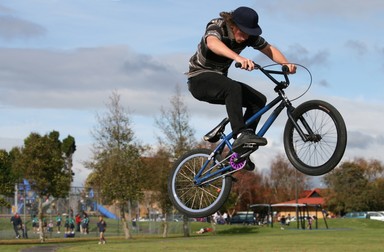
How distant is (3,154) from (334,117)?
50.2 meters

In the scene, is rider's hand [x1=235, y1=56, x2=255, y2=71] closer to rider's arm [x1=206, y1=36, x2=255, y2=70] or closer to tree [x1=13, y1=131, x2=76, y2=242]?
rider's arm [x1=206, y1=36, x2=255, y2=70]

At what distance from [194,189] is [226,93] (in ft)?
5.79

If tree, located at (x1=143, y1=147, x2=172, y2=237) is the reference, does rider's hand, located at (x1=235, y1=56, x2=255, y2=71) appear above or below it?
below

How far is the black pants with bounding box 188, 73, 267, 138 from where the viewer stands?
950 cm

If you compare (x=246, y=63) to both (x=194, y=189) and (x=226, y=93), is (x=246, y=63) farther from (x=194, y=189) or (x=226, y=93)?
(x=194, y=189)

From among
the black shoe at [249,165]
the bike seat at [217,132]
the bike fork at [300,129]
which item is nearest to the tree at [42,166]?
the bike seat at [217,132]

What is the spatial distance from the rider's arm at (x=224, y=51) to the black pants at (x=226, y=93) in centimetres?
61

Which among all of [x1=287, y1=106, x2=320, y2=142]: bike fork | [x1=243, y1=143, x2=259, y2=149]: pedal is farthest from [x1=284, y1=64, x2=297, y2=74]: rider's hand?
[x1=243, y1=143, x2=259, y2=149]: pedal

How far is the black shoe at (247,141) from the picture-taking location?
9344 millimetres

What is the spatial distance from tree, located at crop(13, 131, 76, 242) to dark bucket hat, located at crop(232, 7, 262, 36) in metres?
Result: 51.8

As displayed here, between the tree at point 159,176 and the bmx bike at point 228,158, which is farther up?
the tree at point 159,176

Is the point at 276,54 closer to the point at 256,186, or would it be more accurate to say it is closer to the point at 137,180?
the point at 137,180

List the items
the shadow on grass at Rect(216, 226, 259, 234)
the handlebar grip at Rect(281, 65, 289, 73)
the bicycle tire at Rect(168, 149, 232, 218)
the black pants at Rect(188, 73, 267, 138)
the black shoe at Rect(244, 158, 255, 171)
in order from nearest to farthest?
the handlebar grip at Rect(281, 65, 289, 73) < the black pants at Rect(188, 73, 267, 138) < the black shoe at Rect(244, 158, 255, 171) < the bicycle tire at Rect(168, 149, 232, 218) < the shadow on grass at Rect(216, 226, 259, 234)

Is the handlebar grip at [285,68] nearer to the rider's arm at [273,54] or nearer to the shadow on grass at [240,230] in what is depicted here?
the rider's arm at [273,54]
